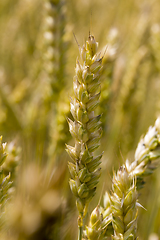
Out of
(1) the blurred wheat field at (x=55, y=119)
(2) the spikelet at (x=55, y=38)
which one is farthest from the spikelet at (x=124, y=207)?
(2) the spikelet at (x=55, y=38)

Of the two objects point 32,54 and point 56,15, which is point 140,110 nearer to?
point 56,15

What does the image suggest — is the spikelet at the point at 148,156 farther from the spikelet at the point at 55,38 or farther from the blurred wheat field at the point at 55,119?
the spikelet at the point at 55,38

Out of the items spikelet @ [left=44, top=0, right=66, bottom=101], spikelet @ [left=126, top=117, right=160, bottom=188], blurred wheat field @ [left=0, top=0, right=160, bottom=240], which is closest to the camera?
blurred wheat field @ [left=0, top=0, right=160, bottom=240]

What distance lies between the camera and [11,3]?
253 centimetres

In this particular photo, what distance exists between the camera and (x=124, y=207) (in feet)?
1.55

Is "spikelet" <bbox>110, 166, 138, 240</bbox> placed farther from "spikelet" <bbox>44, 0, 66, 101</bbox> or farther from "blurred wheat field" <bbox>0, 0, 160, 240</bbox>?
"spikelet" <bbox>44, 0, 66, 101</bbox>

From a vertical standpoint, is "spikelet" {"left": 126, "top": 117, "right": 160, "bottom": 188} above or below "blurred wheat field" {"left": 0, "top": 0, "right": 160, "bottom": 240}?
below

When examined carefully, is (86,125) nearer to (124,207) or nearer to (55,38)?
(124,207)

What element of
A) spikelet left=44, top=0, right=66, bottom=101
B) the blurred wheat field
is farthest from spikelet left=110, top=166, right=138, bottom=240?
spikelet left=44, top=0, right=66, bottom=101

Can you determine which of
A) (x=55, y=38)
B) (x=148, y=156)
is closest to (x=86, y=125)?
(x=148, y=156)

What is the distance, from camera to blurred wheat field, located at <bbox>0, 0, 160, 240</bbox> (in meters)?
0.39

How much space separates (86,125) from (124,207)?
170 mm

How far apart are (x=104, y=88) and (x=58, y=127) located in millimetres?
231

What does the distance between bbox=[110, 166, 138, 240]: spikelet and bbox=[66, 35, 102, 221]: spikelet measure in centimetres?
5
